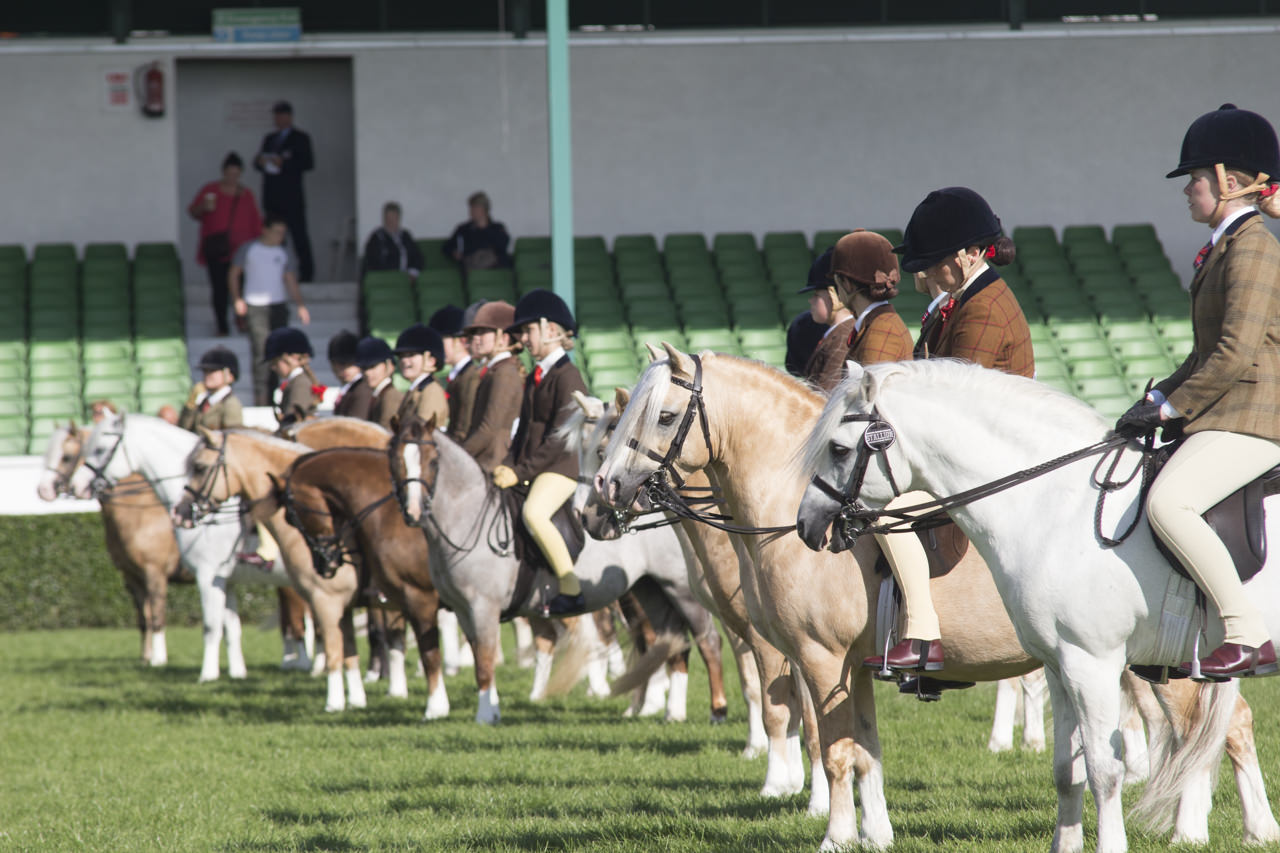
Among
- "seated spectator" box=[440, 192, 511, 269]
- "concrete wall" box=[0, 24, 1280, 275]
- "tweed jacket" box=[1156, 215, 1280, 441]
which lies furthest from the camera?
"concrete wall" box=[0, 24, 1280, 275]

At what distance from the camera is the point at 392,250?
1828 centimetres

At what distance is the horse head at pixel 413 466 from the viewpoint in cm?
835

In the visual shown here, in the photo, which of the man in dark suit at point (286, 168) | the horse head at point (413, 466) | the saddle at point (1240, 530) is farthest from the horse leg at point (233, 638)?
the saddle at point (1240, 530)

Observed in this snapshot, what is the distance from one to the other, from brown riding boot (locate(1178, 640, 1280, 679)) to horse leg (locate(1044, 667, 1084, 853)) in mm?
436

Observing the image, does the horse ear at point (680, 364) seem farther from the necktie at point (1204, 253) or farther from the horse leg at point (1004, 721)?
the horse leg at point (1004, 721)

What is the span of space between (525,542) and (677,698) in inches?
53.6

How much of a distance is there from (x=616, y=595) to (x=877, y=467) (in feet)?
15.1

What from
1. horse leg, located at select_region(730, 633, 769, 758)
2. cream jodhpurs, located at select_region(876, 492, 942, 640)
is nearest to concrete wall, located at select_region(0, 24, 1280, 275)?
horse leg, located at select_region(730, 633, 769, 758)

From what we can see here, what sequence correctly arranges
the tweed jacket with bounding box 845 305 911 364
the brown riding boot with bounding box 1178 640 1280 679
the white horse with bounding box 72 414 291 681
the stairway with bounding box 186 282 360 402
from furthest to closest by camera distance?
1. the stairway with bounding box 186 282 360 402
2. the white horse with bounding box 72 414 291 681
3. the tweed jacket with bounding box 845 305 911 364
4. the brown riding boot with bounding box 1178 640 1280 679

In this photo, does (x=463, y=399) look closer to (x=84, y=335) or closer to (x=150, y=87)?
(x=84, y=335)

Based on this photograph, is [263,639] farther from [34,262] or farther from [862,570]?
[862,570]

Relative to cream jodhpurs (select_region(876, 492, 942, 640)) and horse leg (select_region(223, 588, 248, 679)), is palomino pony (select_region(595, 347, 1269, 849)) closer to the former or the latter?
cream jodhpurs (select_region(876, 492, 942, 640))

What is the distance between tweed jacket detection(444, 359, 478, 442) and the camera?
9848 mm

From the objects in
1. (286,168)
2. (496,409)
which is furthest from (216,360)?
(286,168)
